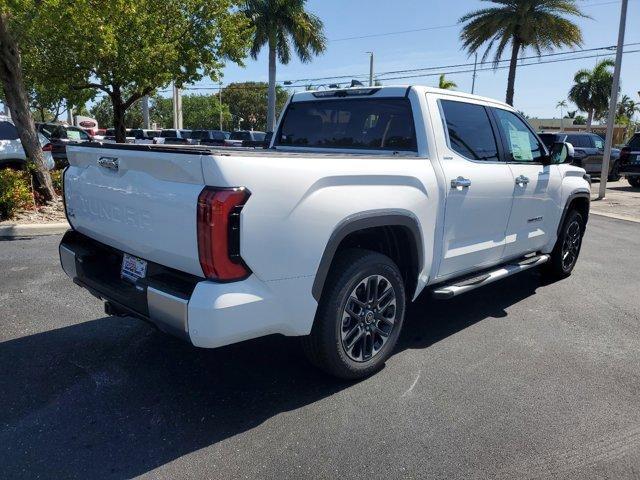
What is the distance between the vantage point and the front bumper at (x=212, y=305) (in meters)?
2.55

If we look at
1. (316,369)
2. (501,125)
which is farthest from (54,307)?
(501,125)

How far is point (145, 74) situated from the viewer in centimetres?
1251

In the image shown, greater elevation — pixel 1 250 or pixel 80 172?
pixel 80 172

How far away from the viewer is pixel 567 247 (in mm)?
6086

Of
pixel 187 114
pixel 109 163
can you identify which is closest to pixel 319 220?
pixel 109 163

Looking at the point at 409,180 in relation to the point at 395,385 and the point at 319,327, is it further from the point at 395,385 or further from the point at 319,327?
the point at 395,385

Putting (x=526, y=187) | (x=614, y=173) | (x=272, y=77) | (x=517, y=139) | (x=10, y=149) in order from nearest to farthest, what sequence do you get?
(x=526, y=187), (x=517, y=139), (x=10, y=149), (x=614, y=173), (x=272, y=77)

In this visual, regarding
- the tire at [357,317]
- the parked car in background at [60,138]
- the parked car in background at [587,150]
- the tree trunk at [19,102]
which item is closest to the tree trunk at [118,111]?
the parked car in background at [60,138]

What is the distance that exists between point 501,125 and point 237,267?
3.20 metres

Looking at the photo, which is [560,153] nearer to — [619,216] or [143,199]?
[143,199]

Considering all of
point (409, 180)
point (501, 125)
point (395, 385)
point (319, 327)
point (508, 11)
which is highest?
point (508, 11)

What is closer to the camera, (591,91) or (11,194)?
(11,194)

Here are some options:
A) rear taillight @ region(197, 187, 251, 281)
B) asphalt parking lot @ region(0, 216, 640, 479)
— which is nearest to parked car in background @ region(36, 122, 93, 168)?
asphalt parking lot @ region(0, 216, 640, 479)

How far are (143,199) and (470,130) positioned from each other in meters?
2.72
